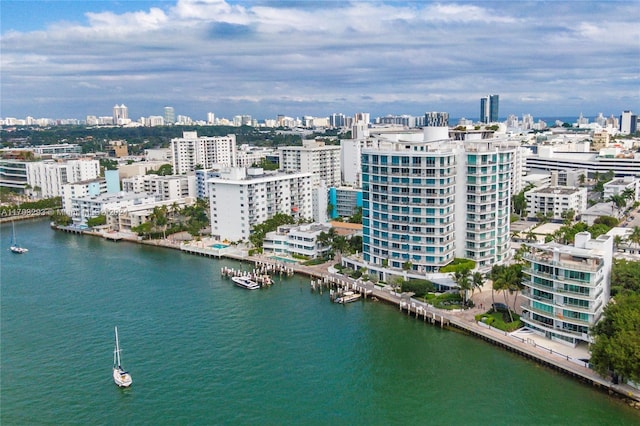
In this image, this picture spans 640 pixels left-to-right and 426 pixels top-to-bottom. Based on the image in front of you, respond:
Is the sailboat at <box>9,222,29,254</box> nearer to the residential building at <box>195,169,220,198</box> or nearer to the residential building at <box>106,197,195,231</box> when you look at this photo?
the residential building at <box>106,197,195,231</box>

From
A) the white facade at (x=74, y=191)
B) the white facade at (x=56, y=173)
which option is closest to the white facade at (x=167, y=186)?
the white facade at (x=74, y=191)

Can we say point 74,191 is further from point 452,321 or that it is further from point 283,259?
point 452,321

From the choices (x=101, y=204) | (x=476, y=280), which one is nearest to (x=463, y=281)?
(x=476, y=280)

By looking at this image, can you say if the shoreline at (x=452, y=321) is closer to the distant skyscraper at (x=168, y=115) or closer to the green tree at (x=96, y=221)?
the green tree at (x=96, y=221)

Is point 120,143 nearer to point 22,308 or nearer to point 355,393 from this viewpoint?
point 22,308

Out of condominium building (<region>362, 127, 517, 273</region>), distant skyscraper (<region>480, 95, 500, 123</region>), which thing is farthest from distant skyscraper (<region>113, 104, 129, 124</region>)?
condominium building (<region>362, 127, 517, 273</region>)
